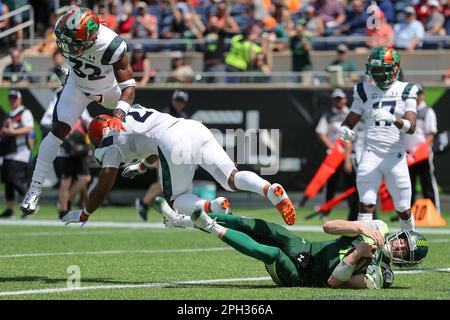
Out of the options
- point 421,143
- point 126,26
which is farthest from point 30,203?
point 126,26

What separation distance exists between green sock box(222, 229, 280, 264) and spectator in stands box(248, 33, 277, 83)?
32.9 feet

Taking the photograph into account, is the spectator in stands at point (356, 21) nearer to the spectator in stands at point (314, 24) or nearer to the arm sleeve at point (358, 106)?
the spectator in stands at point (314, 24)

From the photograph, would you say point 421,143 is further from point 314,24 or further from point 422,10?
point 314,24

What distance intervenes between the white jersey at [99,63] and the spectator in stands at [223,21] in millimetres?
9559

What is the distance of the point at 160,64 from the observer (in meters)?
18.8

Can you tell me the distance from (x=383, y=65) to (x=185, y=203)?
9.87 ft

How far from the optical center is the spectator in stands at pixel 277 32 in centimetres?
1841

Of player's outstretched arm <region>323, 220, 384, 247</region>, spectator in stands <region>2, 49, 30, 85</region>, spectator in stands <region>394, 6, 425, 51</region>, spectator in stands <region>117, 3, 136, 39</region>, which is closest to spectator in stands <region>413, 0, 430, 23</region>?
spectator in stands <region>394, 6, 425, 51</region>

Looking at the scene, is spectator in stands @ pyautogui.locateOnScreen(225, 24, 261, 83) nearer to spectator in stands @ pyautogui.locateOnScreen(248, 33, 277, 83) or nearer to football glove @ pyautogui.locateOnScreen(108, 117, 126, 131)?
spectator in stands @ pyautogui.locateOnScreen(248, 33, 277, 83)

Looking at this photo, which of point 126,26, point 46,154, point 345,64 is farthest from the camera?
point 126,26

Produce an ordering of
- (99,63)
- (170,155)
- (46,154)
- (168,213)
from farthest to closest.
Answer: (46,154)
(99,63)
(170,155)
(168,213)

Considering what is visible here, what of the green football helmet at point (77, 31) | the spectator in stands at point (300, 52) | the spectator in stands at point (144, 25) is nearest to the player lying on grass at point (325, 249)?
the green football helmet at point (77, 31)

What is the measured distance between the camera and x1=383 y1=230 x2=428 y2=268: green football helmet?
7.05 metres

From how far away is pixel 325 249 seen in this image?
7.18 meters
